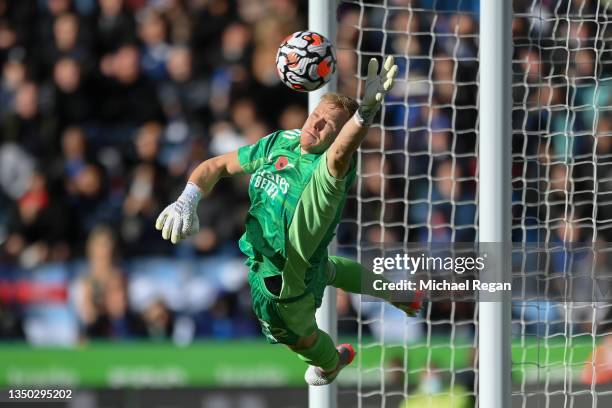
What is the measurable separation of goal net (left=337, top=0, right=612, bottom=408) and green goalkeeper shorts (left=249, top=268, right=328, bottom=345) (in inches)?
62.6

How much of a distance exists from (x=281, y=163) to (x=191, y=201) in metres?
0.40

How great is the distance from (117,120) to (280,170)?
2906 millimetres

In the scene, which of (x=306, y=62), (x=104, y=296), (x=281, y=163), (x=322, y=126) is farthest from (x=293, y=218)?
(x=104, y=296)

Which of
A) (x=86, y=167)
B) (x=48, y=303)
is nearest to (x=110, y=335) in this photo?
(x=48, y=303)

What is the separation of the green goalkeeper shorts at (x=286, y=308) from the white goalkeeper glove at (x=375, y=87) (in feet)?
3.10

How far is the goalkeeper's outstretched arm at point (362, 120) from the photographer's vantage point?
420 centimetres

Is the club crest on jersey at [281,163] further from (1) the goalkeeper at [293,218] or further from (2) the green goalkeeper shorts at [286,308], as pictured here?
(2) the green goalkeeper shorts at [286,308]

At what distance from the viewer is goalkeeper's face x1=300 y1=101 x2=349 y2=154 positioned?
4715 mm

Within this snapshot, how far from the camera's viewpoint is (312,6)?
5.25 metres

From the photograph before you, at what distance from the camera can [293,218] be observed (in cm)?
481

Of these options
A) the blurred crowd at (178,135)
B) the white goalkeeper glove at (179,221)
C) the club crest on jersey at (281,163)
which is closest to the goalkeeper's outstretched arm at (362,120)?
the club crest on jersey at (281,163)

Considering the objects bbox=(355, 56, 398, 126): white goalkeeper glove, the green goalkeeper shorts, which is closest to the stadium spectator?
the green goalkeeper shorts

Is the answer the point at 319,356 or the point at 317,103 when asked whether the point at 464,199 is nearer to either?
the point at 317,103

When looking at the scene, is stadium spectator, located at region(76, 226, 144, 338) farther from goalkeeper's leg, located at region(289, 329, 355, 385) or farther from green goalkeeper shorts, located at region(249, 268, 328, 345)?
green goalkeeper shorts, located at region(249, 268, 328, 345)
